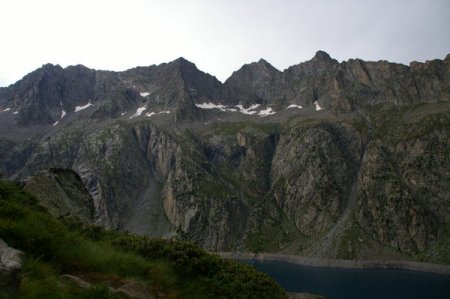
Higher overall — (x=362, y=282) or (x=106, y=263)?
(x=106, y=263)

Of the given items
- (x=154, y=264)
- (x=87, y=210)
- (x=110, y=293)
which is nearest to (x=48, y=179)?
(x=87, y=210)

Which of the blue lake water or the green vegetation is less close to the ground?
the green vegetation

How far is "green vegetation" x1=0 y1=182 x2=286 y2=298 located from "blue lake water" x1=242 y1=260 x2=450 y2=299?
111 metres

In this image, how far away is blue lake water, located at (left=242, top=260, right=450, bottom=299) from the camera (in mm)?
127062

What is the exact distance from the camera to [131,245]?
1738 cm

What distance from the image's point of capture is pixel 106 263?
14.4 metres

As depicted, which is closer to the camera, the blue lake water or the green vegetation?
the green vegetation

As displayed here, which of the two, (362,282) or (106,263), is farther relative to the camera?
(362,282)

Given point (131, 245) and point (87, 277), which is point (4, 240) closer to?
point (87, 277)

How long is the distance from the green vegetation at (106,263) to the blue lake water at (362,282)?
11148 centimetres

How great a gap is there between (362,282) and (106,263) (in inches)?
6052

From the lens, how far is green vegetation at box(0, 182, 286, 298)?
1148 centimetres

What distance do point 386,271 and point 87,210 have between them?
186m

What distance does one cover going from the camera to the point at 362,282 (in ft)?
498
